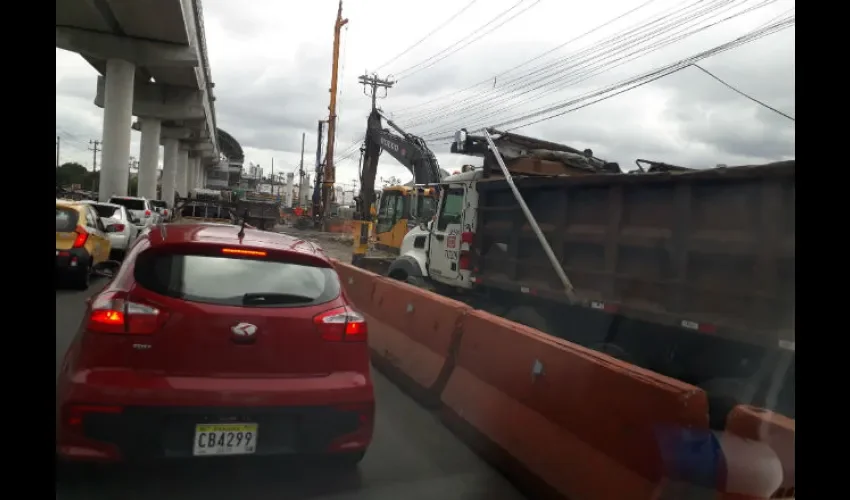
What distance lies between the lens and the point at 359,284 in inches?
339

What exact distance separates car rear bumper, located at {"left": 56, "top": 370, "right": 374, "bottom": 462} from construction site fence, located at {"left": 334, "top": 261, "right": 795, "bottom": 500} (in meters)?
1.57

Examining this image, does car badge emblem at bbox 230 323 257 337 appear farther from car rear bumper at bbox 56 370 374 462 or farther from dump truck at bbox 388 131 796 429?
dump truck at bbox 388 131 796 429

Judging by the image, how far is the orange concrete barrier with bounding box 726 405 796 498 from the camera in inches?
113

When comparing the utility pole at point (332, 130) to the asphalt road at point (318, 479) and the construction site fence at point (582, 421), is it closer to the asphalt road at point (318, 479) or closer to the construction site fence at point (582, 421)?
the construction site fence at point (582, 421)

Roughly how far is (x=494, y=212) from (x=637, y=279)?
2438mm

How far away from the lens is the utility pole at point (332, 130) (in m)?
38.6

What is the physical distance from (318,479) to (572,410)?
1.63m

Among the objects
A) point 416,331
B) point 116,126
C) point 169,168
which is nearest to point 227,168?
point 169,168

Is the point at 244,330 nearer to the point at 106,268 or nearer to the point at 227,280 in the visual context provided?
the point at 227,280

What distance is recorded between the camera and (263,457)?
11.3 ft
